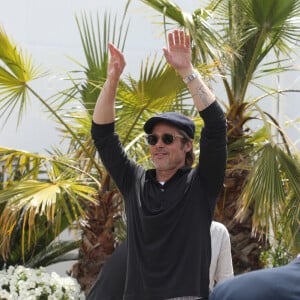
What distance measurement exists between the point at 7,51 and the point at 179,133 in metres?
2.29

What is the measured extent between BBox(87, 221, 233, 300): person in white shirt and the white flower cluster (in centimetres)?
168

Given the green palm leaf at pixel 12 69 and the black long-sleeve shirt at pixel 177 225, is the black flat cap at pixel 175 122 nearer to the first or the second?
the black long-sleeve shirt at pixel 177 225

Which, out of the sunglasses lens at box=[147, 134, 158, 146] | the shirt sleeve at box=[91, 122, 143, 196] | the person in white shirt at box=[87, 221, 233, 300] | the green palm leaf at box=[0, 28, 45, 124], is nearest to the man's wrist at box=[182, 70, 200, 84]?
the sunglasses lens at box=[147, 134, 158, 146]

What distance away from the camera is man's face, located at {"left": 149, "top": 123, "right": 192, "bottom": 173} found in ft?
10.3

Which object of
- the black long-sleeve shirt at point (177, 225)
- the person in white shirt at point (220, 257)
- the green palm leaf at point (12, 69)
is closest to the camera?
the black long-sleeve shirt at point (177, 225)

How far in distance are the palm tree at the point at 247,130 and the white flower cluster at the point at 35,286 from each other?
1.18 m

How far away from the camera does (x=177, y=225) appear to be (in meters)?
2.97

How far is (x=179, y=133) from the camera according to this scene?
3.18m

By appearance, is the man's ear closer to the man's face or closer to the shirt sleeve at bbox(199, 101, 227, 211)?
the man's face

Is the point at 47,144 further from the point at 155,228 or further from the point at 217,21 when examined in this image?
the point at 155,228

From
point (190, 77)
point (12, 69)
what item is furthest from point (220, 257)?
point (12, 69)

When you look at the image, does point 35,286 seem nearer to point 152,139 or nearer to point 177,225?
point 152,139

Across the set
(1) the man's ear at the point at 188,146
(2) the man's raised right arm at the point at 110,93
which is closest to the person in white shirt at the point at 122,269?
(1) the man's ear at the point at 188,146

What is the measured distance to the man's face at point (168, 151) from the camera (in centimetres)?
314
